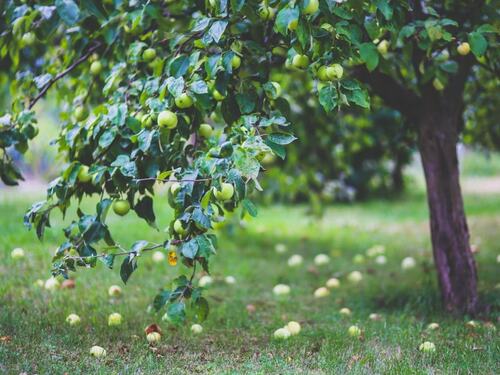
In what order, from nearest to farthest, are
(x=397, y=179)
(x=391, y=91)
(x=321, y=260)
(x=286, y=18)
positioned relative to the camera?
Answer: 1. (x=286, y=18)
2. (x=391, y=91)
3. (x=321, y=260)
4. (x=397, y=179)

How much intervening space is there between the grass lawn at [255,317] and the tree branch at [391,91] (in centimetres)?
116

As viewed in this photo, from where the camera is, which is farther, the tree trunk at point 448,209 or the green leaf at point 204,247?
the tree trunk at point 448,209

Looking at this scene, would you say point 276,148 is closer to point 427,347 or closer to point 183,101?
point 183,101

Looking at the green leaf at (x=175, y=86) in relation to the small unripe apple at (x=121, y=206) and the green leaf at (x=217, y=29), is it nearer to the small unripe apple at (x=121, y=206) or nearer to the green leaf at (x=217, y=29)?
the green leaf at (x=217, y=29)

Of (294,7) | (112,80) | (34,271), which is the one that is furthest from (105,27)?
(34,271)

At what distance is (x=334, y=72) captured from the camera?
2.12 m

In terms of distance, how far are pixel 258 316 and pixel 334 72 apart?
1768 millimetres

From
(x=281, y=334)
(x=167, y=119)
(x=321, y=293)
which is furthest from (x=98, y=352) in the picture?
(x=321, y=293)

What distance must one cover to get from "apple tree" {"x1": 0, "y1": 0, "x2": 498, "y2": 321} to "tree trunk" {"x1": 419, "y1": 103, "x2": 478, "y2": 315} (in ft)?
0.82

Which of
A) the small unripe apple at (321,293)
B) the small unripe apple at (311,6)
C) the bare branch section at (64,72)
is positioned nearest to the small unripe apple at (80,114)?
the bare branch section at (64,72)

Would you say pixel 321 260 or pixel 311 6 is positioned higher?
pixel 311 6

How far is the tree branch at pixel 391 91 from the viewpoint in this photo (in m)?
3.16

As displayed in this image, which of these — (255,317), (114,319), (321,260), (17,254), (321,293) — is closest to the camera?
(114,319)

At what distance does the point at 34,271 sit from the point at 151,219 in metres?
1.85
